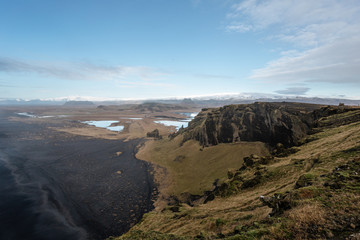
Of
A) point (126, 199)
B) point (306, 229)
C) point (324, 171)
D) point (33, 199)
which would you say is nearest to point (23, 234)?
point (33, 199)

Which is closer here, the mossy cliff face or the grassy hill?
the grassy hill

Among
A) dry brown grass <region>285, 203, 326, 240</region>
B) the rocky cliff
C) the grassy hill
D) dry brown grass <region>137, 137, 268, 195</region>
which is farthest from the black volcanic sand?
dry brown grass <region>285, 203, 326, 240</region>

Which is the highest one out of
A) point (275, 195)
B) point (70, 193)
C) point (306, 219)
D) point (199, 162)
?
point (306, 219)

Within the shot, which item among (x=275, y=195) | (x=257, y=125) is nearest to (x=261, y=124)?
(x=257, y=125)

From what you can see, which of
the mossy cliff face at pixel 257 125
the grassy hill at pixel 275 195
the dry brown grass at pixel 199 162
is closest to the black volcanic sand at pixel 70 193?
the dry brown grass at pixel 199 162

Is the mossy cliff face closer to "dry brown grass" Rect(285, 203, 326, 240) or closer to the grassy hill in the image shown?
the grassy hill

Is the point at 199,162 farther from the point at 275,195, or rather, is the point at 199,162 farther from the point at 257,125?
the point at 275,195

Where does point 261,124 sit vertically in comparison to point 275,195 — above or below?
above

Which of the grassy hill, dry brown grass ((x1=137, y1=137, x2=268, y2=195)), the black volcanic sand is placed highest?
the grassy hill
